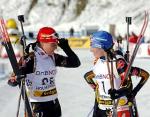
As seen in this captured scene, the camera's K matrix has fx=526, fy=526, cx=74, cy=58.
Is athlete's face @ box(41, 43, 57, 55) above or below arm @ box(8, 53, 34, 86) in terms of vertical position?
above

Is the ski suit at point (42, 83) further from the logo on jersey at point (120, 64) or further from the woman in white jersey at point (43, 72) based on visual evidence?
the logo on jersey at point (120, 64)

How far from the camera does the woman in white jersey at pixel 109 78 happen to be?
564cm

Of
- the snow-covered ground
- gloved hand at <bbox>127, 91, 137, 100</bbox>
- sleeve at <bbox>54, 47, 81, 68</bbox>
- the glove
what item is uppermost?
sleeve at <bbox>54, 47, 81, 68</bbox>

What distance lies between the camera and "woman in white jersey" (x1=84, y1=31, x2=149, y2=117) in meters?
5.64

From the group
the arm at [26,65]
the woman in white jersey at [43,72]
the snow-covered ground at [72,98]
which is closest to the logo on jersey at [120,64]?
the woman in white jersey at [43,72]

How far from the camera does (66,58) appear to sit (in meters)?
6.42

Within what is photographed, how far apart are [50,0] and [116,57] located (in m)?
56.8

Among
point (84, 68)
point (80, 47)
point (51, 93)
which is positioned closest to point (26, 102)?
point (51, 93)

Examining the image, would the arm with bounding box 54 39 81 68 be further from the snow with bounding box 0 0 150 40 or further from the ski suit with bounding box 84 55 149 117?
the snow with bounding box 0 0 150 40

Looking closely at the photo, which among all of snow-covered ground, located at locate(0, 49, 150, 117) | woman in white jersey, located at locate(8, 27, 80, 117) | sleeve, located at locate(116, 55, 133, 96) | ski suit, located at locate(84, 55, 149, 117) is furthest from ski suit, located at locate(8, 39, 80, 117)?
snow-covered ground, located at locate(0, 49, 150, 117)

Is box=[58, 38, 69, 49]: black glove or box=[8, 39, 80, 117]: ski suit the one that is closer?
box=[8, 39, 80, 117]: ski suit

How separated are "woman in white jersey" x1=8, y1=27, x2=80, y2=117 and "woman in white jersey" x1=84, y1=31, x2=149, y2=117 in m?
0.53

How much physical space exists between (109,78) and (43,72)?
0.83m

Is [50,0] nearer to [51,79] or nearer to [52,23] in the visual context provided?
[52,23]
